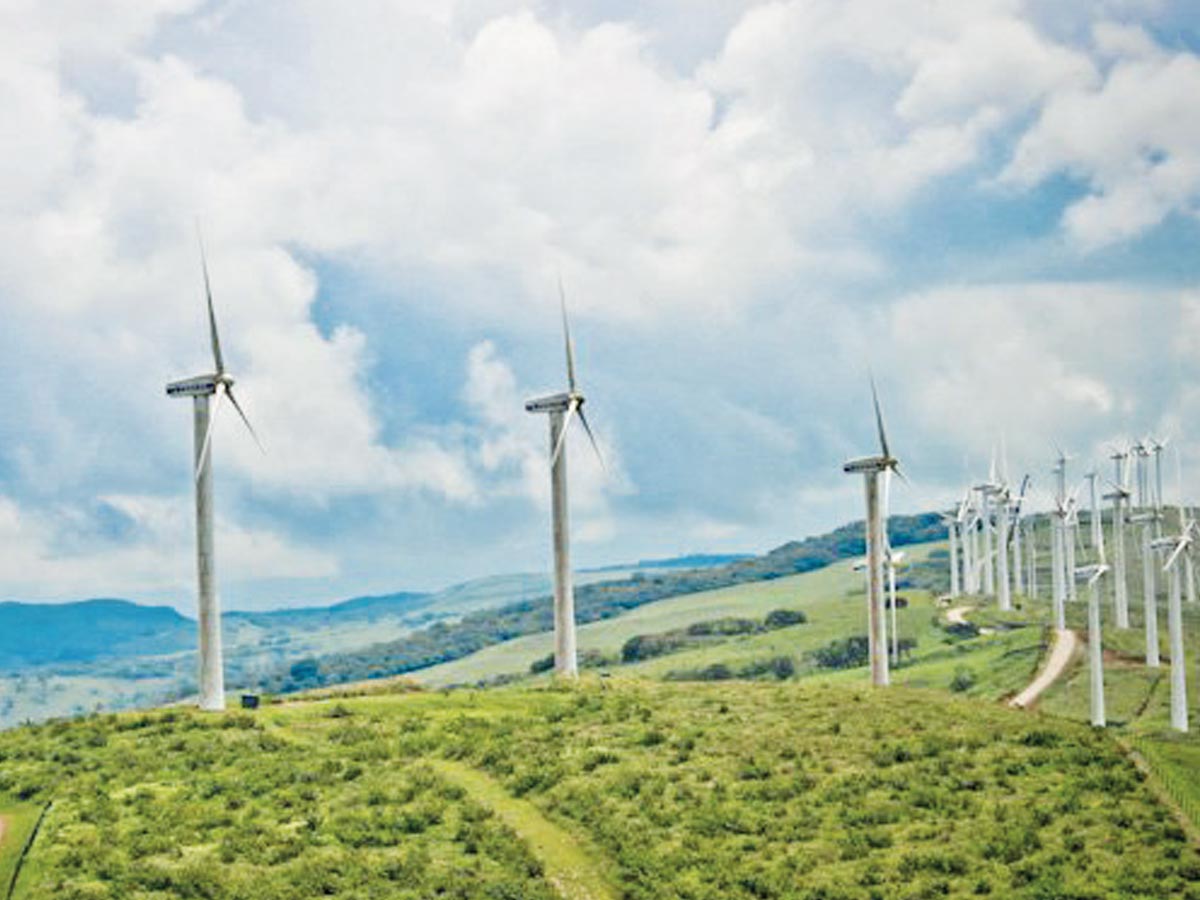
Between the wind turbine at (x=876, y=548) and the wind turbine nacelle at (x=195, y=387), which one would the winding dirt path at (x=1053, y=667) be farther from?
the wind turbine nacelle at (x=195, y=387)

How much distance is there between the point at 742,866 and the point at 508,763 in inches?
727

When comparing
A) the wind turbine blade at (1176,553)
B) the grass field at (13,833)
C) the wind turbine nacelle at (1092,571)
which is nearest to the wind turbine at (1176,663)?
the wind turbine blade at (1176,553)

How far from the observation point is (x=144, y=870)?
183 feet

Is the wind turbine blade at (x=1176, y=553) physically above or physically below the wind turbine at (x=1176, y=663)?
above

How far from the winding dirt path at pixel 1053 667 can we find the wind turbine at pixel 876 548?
42282 millimetres

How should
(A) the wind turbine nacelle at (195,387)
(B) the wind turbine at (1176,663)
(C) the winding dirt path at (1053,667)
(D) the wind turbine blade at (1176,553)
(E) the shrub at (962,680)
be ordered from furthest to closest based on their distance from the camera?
(E) the shrub at (962,680) → (C) the winding dirt path at (1053,667) → (D) the wind turbine blade at (1176,553) → (B) the wind turbine at (1176,663) → (A) the wind turbine nacelle at (195,387)

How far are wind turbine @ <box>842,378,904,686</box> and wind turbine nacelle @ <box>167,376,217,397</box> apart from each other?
44.8 metres

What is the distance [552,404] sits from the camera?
347ft

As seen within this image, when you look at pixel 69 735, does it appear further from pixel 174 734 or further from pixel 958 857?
pixel 958 857

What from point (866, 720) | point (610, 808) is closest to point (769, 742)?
point (866, 720)

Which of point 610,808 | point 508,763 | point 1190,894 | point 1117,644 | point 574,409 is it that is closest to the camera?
point 1190,894

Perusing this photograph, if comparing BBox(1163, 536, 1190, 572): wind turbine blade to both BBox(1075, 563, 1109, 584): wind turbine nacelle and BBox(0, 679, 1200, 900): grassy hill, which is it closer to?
BBox(1075, 563, 1109, 584): wind turbine nacelle

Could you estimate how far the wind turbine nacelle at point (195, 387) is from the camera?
89562mm

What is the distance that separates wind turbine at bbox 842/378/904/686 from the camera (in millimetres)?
101812
